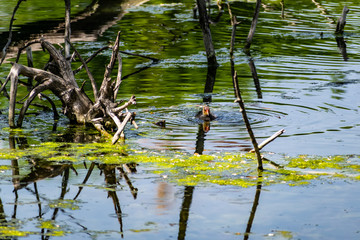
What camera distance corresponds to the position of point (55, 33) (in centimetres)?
2700

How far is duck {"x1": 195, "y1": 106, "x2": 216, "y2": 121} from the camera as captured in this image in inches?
547

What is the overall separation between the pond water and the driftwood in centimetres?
29

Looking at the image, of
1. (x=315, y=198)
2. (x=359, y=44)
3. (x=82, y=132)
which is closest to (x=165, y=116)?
(x=82, y=132)

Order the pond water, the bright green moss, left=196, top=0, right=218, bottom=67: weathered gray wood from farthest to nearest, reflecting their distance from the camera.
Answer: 1. left=196, top=0, right=218, bottom=67: weathered gray wood
2. the pond water
3. the bright green moss

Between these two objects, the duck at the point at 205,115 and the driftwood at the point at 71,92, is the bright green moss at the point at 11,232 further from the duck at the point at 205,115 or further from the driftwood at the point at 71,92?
the duck at the point at 205,115

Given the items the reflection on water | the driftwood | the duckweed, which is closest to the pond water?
the reflection on water

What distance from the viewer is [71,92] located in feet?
44.9

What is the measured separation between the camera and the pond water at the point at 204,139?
26.9ft

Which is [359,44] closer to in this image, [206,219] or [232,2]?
[232,2]

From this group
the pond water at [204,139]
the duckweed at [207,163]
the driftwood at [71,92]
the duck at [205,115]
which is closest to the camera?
the pond water at [204,139]

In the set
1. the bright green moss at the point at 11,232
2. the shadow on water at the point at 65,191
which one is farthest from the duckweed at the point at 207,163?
the bright green moss at the point at 11,232

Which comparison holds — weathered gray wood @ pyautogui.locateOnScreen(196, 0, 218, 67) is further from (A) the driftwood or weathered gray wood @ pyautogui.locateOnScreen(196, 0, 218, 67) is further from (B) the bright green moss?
(B) the bright green moss

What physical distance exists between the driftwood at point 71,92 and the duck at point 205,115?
5.31ft

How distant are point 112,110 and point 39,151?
5.28 feet
